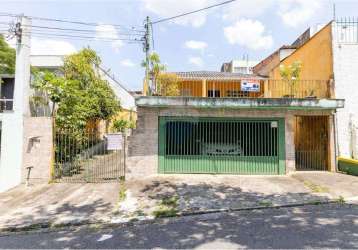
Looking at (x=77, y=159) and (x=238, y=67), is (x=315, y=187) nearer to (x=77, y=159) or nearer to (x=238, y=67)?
(x=77, y=159)

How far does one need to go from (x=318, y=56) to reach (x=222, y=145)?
A: 6556 mm

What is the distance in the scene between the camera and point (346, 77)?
11602 millimetres

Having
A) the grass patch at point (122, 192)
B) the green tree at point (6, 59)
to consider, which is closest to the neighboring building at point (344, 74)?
the grass patch at point (122, 192)

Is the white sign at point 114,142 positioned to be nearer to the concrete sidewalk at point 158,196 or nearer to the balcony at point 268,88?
the concrete sidewalk at point 158,196

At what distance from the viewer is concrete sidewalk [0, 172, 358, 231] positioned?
22.4 ft

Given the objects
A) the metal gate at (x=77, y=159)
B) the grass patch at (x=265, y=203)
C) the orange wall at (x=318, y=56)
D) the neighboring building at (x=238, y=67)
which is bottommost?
the grass patch at (x=265, y=203)

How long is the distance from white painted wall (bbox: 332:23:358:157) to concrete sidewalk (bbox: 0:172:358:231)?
2482 millimetres

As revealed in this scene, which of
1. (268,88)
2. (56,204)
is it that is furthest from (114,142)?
(268,88)

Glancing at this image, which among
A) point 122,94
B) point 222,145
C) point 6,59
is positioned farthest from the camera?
point 122,94

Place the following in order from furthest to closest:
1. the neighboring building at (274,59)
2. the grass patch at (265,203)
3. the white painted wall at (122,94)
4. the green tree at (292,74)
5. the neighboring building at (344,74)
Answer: the white painted wall at (122,94) < the neighboring building at (274,59) < the green tree at (292,74) < the neighboring building at (344,74) < the grass patch at (265,203)

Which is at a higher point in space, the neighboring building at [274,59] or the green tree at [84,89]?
the neighboring building at [274,59]

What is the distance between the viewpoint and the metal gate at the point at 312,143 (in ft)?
38.4

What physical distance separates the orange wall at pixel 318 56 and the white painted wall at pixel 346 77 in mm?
261

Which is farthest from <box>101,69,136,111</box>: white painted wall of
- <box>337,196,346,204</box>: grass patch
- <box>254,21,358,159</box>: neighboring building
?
<box>337,196,346,204</box>: grass patch
